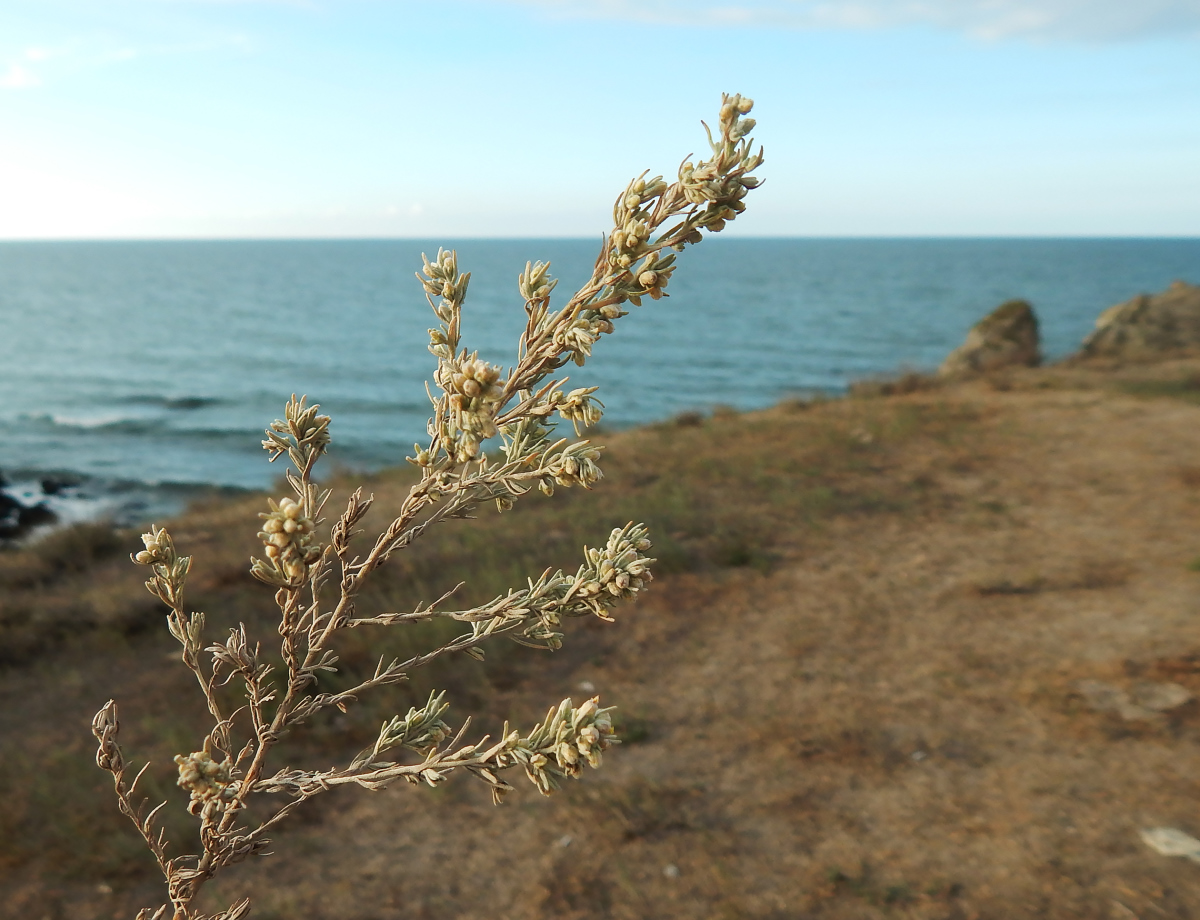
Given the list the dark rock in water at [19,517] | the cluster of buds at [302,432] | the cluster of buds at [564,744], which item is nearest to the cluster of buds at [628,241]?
the cluster of buds at [302,432]

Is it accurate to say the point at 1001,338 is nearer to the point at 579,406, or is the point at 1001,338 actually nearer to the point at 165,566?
the point at 579,406

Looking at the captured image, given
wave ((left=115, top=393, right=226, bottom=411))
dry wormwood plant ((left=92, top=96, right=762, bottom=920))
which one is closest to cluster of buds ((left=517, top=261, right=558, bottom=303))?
dry wormwood plant ((left=92, top=96, right=762, bottom=920))

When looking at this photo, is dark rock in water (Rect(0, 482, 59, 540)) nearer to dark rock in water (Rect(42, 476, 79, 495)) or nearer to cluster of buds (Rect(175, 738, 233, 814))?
dark rock in water (Rect(42, 476, 79, 495))

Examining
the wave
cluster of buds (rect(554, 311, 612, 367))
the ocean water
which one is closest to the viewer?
cluster of buds (rect(554, 311, 612, 367))

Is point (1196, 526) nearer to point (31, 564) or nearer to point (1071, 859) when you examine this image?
point (1071, 859)

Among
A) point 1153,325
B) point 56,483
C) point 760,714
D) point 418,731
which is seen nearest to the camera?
point 418,731

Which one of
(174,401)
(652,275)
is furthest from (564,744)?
(174,401)

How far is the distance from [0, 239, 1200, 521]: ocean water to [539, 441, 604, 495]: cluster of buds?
24415mm

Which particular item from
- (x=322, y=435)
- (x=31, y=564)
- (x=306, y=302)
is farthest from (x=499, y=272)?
(x=322, y=435)

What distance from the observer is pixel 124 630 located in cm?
859

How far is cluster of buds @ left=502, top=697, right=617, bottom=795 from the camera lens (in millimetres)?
1516

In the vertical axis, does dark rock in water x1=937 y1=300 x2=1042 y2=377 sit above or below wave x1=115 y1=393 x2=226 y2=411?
→ above

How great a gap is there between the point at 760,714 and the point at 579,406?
5588mm

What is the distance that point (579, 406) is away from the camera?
155 centimetres
